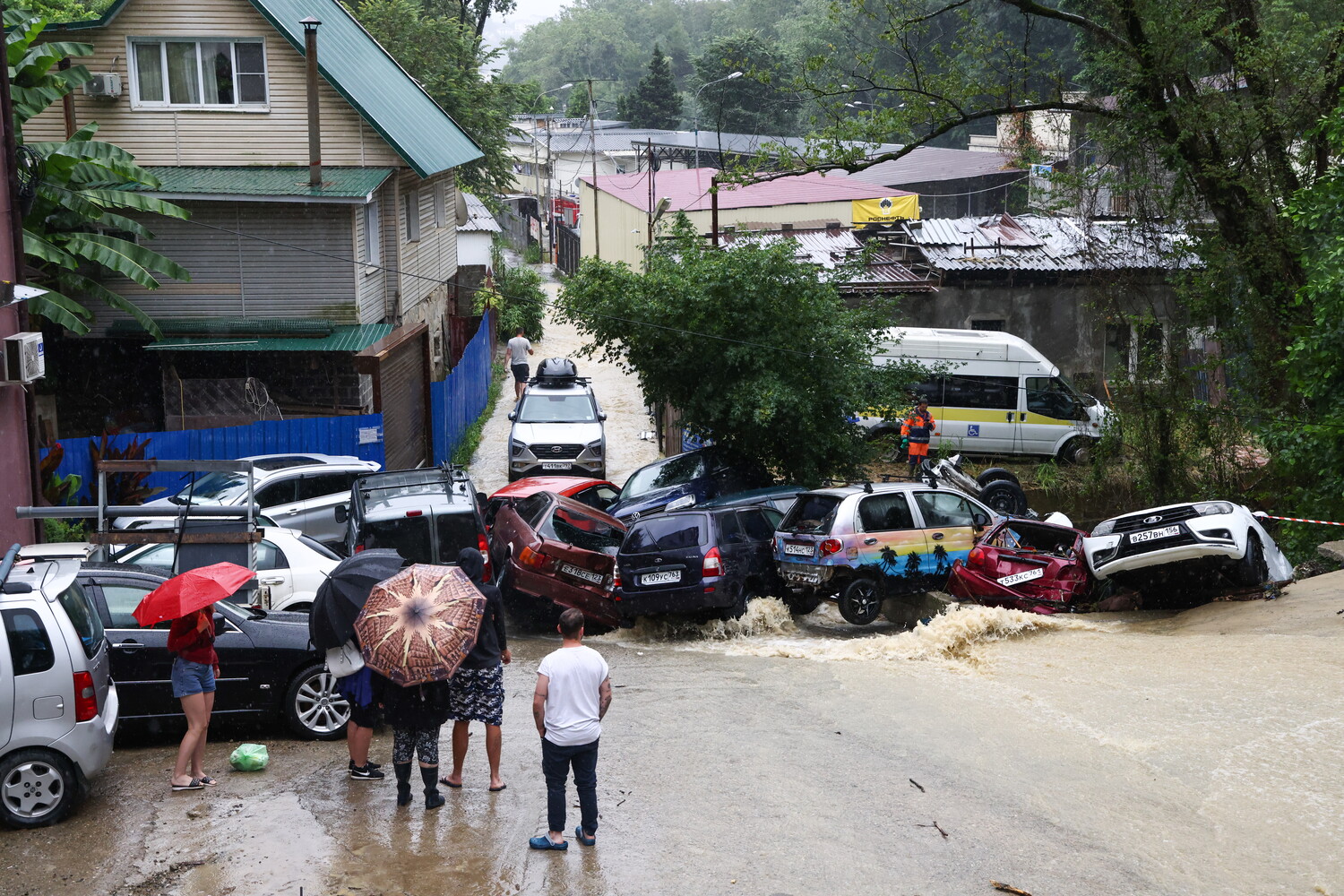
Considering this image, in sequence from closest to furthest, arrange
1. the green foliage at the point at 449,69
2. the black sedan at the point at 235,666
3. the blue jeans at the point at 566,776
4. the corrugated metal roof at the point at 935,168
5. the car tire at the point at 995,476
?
1. the blue jeans at the point at 566,776
2. the black sedan at the point at 235,666
3. the car tire at the point at 995,476
4. the green foliage at the point at 449,69
5. the corrugated metal roof at the point at 935,168

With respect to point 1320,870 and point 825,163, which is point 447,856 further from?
point 825,163

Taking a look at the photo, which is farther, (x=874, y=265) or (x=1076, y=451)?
(x=874, y=265)

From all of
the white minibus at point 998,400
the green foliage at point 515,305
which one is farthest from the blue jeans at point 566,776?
the green foliage at point 515,305

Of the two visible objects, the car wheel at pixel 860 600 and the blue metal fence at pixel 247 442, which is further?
the blue metal fence at pixel 247 442

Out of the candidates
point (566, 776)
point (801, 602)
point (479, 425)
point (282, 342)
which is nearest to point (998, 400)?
point (801, 602)

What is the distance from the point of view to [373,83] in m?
22.9

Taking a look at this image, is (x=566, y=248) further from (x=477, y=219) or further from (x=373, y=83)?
(x=373, y=83)

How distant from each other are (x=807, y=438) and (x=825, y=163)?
4.24m

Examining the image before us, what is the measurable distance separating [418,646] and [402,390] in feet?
52.2

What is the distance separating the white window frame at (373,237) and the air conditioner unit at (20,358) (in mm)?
8230

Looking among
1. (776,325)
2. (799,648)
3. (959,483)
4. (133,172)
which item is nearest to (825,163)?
(776,325)

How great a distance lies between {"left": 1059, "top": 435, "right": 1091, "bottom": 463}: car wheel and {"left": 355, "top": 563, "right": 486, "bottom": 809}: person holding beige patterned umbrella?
1786 centimetres

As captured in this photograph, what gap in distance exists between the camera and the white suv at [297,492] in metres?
15.4

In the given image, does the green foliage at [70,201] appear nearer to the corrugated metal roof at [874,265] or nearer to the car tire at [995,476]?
the corrugated metal roof at [874,265]
